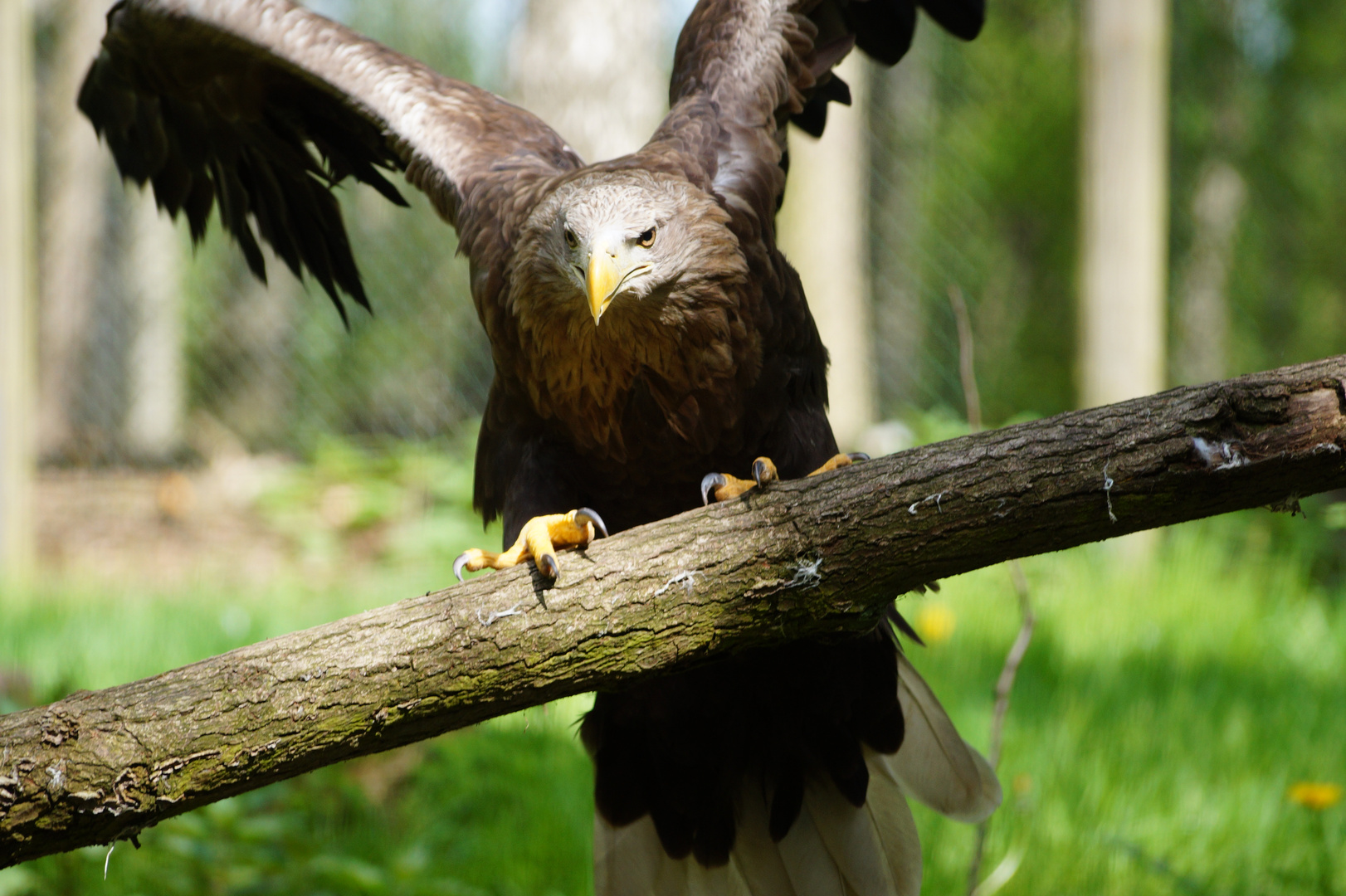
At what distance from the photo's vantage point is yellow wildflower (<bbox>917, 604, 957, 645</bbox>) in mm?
4148

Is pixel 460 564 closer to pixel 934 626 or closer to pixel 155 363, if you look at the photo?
pixel 934 626

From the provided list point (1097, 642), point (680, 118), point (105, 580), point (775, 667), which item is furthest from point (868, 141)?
point (105, 580)

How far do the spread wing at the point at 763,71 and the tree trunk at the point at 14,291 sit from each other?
150 inches

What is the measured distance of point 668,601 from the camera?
1.78 metres

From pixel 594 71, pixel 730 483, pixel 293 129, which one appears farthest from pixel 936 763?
pixel 594 71

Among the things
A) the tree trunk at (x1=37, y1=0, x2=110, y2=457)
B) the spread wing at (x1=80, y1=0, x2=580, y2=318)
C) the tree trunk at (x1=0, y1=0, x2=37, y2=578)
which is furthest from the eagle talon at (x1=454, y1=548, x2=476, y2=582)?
the tree trunk at (x1=37, y1=0, x2=110, y2=457)

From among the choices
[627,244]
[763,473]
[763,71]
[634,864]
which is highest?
[763,71]

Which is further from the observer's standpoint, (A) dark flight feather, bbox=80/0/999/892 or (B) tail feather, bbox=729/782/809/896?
(B) tail feather, bbox=729/782/809/896

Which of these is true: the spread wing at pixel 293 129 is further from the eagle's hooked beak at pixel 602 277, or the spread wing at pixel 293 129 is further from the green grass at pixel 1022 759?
the green grass at pixel 1022 759

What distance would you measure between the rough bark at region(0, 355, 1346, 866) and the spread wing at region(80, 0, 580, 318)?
111cm

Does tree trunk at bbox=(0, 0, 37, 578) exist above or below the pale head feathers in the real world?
above

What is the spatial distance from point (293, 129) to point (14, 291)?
107 inches

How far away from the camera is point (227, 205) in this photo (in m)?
3.70

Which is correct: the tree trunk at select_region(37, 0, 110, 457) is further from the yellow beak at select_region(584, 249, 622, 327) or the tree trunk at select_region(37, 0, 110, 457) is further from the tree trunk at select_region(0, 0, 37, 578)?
the yellow beak at select_region(584, 249, 622, 327)
